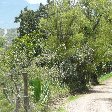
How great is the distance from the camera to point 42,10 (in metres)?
62.3

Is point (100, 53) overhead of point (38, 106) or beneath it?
overhead

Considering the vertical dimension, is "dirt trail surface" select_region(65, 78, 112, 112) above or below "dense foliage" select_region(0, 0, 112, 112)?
below

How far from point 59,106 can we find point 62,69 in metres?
8.76

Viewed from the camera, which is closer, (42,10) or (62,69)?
(62,69)

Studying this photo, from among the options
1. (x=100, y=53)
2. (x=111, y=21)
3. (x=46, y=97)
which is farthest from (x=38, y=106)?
(x=111, y=21)

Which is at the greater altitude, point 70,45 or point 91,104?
point 70,45

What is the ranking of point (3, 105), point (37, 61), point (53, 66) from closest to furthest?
1. point (3, 105)
2. point (37, 61)
3. point (53, 66)

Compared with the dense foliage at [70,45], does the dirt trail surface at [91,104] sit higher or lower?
lower

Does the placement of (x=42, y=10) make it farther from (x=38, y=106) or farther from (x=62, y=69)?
(x=38, y=106)

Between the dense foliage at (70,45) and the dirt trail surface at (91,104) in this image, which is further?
the dense foliage at (70,45)

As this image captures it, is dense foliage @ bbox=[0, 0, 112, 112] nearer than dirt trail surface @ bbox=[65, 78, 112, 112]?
No

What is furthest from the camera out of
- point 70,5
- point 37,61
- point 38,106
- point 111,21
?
point 111,21

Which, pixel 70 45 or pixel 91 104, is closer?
pixel 91 104

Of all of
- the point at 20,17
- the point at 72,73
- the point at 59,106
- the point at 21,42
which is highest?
the point at 20,17
